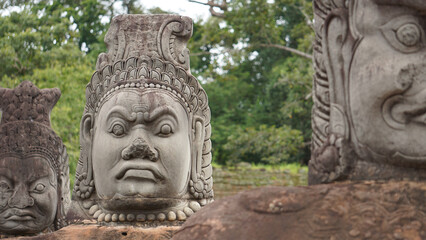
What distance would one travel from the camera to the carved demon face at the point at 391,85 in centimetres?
241

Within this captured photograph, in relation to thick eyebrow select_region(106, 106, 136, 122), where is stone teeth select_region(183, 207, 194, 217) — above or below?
below

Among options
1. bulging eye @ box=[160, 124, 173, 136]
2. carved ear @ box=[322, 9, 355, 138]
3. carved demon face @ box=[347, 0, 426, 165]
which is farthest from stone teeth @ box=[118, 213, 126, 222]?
carved demon face @ box=[347, 0, 426, 165]

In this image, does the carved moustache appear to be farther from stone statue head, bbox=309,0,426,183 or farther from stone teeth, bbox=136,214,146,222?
stone statue head, bbox=309,0,426,183

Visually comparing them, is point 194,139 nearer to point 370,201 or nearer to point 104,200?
point 104,200

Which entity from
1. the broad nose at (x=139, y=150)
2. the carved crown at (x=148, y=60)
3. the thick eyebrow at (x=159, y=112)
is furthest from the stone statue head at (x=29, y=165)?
the thick eyebrow at (x=159, y=112)

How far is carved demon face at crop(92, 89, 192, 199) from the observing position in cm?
498

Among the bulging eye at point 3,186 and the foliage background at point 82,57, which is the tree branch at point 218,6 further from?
the bulging eye at point 3,186

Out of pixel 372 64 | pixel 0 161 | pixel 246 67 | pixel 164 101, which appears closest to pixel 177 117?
Answer: pixel 164 101

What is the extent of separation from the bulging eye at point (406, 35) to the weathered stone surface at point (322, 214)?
0.55m

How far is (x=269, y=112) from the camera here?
2186cm

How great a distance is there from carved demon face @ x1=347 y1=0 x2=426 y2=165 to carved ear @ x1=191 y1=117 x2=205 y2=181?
3.11m

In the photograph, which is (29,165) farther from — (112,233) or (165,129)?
(165,129)

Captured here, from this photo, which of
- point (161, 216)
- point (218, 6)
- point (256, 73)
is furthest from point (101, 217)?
point (256, 73)

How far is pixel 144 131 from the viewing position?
5.07 metres
